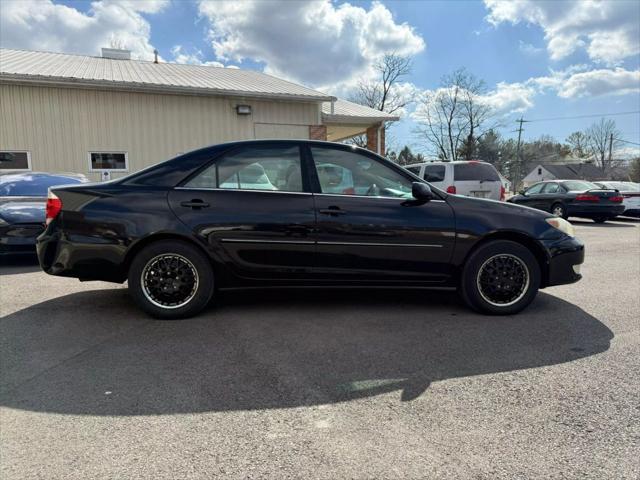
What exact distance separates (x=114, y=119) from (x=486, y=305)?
1093cm

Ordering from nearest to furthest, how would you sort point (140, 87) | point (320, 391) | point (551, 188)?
point (320, 391) → point (140, 87) → point (551, 188)

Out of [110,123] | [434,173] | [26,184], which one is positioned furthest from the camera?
[434,173]

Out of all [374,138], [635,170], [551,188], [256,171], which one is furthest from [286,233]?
[635,170]

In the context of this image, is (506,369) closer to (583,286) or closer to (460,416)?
(460,416)

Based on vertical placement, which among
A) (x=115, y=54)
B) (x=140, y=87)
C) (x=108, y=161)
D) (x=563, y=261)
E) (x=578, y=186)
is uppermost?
(x=115, y=54)

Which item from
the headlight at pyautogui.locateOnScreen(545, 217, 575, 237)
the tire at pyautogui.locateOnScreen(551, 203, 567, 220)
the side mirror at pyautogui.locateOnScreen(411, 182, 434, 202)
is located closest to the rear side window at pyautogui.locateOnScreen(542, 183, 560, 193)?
the tire at pyautogui.locateOnScreen(551, 203, 567, 220)

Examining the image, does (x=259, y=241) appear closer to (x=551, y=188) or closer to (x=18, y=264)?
(x=18, y=264)

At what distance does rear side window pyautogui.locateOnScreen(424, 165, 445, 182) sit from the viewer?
12.1 meters

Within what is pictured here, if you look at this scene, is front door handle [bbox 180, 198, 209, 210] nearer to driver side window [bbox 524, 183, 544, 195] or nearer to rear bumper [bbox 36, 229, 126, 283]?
rear bumper [bbox 36, 229, 126, 283]

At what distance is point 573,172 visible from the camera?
241ft

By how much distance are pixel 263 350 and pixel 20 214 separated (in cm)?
498

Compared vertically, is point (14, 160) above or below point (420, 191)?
above

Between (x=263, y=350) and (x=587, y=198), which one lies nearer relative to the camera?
(x=263, y=350)

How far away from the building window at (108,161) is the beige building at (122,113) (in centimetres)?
2
